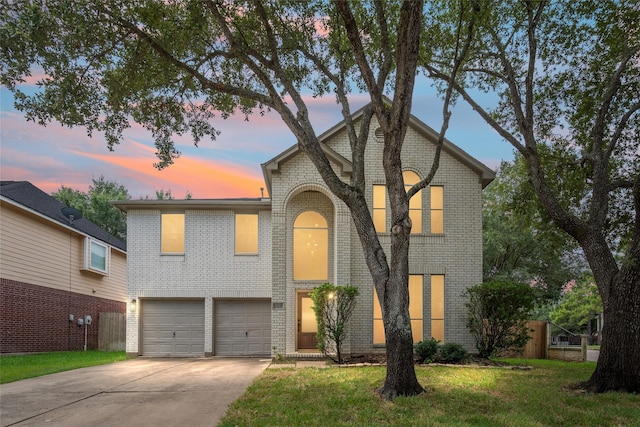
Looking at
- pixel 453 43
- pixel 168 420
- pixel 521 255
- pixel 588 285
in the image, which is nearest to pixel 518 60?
pixel 453 43

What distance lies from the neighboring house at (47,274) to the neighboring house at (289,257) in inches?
152

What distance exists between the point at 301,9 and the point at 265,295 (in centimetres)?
985

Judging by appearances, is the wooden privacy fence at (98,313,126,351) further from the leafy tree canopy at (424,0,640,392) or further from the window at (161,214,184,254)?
the leafy tree canopy at (424,0,640,392)

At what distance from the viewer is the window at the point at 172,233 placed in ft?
58.5

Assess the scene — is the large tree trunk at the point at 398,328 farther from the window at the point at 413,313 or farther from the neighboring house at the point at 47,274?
the neighboring house at the point at 47,274

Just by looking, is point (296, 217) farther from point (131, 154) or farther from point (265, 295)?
point (131, 154)

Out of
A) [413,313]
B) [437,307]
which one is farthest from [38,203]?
[437,307]

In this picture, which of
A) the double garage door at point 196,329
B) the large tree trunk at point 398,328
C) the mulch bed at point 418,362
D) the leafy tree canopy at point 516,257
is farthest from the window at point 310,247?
the leafy tree canopy at point 516,257

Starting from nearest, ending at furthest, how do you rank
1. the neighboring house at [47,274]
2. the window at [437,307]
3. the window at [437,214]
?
the window at [437,307] < the window at [437,214] < the neighboring house at [47,274]

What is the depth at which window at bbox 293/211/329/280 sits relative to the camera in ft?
55.4

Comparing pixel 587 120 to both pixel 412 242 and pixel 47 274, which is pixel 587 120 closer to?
pixel 412 242

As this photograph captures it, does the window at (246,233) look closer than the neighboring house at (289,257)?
No

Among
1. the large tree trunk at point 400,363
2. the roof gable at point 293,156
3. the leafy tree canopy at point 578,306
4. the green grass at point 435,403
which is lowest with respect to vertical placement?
the leafy tree canopy at point 578,306

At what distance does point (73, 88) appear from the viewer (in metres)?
10.5
